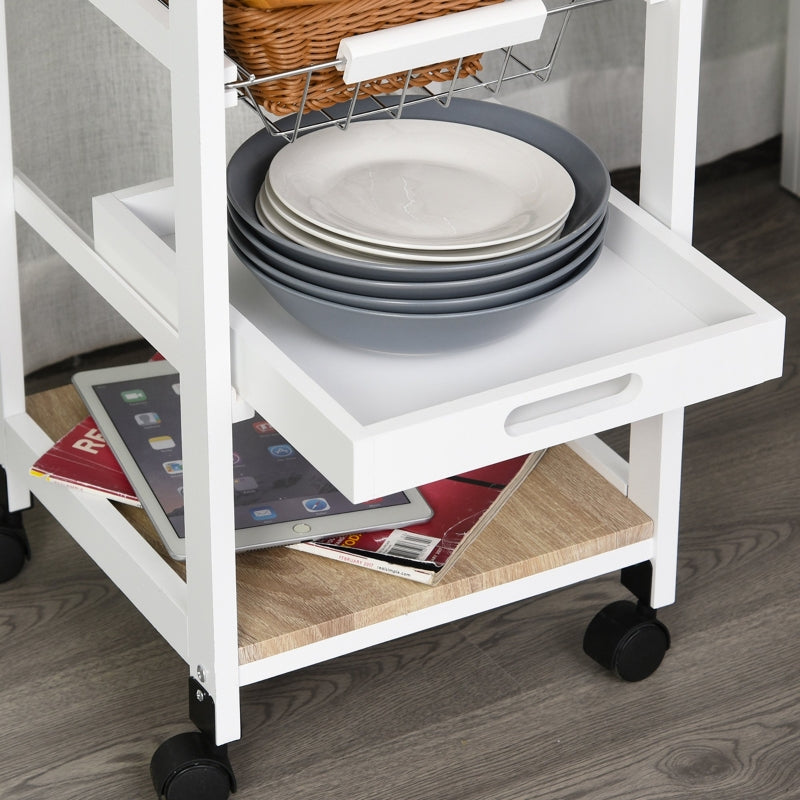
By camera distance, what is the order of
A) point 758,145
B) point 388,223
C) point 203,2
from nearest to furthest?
point 203,2 → point 388,223 → point 758,145

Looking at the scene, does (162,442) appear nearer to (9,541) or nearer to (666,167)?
(9,541)

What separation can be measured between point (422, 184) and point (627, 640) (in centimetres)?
48

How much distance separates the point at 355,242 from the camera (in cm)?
113

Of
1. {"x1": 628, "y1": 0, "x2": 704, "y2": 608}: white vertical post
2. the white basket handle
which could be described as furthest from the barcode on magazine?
the white basket handle

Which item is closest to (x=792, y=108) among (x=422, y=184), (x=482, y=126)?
(x=482, y=126)

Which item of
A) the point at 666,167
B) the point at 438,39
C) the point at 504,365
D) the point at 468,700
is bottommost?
the point at 468,700

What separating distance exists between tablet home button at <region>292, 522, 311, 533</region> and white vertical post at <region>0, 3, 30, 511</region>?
14.7 inches

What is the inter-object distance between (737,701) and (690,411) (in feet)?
1.71

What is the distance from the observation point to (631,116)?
2.22m

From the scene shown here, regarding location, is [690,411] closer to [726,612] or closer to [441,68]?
[726,612]

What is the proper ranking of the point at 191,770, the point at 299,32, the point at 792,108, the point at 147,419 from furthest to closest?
the point at 792,108, the point at 147,419, the point at 191,770, the point at 299,32

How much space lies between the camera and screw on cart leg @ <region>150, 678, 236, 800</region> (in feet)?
4.00

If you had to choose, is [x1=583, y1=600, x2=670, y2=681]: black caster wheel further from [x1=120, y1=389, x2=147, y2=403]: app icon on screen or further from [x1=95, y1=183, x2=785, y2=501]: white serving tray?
[x1=120, y1=389, x2=147, y2=403]: app icon on screen

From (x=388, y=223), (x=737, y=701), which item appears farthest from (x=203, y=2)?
(x=737, y=701)
